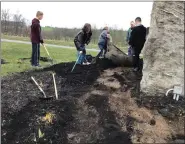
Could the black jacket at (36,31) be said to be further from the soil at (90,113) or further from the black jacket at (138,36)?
the black jacket at (138,36)

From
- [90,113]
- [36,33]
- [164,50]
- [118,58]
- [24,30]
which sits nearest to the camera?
[90,113]

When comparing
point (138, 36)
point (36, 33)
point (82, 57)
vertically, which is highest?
point (138, 36)

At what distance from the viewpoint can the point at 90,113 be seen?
23.4 feet

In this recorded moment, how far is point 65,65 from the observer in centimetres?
1112

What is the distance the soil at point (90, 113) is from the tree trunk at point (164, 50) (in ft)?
1.09

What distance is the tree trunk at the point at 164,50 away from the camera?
24.2 ft

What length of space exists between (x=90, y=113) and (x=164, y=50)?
6.38 ft

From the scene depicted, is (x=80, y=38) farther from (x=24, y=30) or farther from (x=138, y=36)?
(x=24, y=30)

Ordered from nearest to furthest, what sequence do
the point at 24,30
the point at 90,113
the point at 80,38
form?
the point at 90,113 → the point at 80,38 → the point at 24,30

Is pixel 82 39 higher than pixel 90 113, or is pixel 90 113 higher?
pixel 82 39

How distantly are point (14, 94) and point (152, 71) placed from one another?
299 cm

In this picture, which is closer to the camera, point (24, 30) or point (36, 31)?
point (36, 31)

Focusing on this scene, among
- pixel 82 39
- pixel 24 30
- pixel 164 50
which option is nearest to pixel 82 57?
pixel 82 39

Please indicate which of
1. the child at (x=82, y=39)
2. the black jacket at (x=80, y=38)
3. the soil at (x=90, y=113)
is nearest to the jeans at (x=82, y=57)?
the child at (x=82, y=39)
